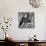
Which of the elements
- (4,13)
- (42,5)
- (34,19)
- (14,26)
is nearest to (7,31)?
(14,26)

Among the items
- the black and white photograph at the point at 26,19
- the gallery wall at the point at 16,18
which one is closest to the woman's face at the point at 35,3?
the gallery wall at the point at 16,18

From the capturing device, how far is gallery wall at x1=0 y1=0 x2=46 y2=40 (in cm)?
471

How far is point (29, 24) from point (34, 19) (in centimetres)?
26

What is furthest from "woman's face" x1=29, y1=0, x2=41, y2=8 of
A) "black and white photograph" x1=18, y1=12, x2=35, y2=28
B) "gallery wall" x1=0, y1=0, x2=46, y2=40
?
"black and white photograph" x1=18, y1=12, x2=35, y2=28

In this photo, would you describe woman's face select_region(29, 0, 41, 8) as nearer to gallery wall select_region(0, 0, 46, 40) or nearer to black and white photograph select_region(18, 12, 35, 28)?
gallery wall select_region(0, 0, 46, 40)

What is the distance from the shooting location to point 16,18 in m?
4.73

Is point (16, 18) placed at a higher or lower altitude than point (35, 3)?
lower

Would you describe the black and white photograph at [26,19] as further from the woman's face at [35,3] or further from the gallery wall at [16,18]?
the woman's face at [35,3]

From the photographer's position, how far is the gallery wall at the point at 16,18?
15.5ft

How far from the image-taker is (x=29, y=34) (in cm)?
474

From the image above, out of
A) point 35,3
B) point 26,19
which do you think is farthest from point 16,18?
point 35,3

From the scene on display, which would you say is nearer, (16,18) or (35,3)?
(16,18)

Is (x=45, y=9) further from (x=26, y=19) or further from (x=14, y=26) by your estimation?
(x=14, y=26)

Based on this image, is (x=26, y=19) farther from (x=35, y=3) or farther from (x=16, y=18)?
(x=35, y=3)
